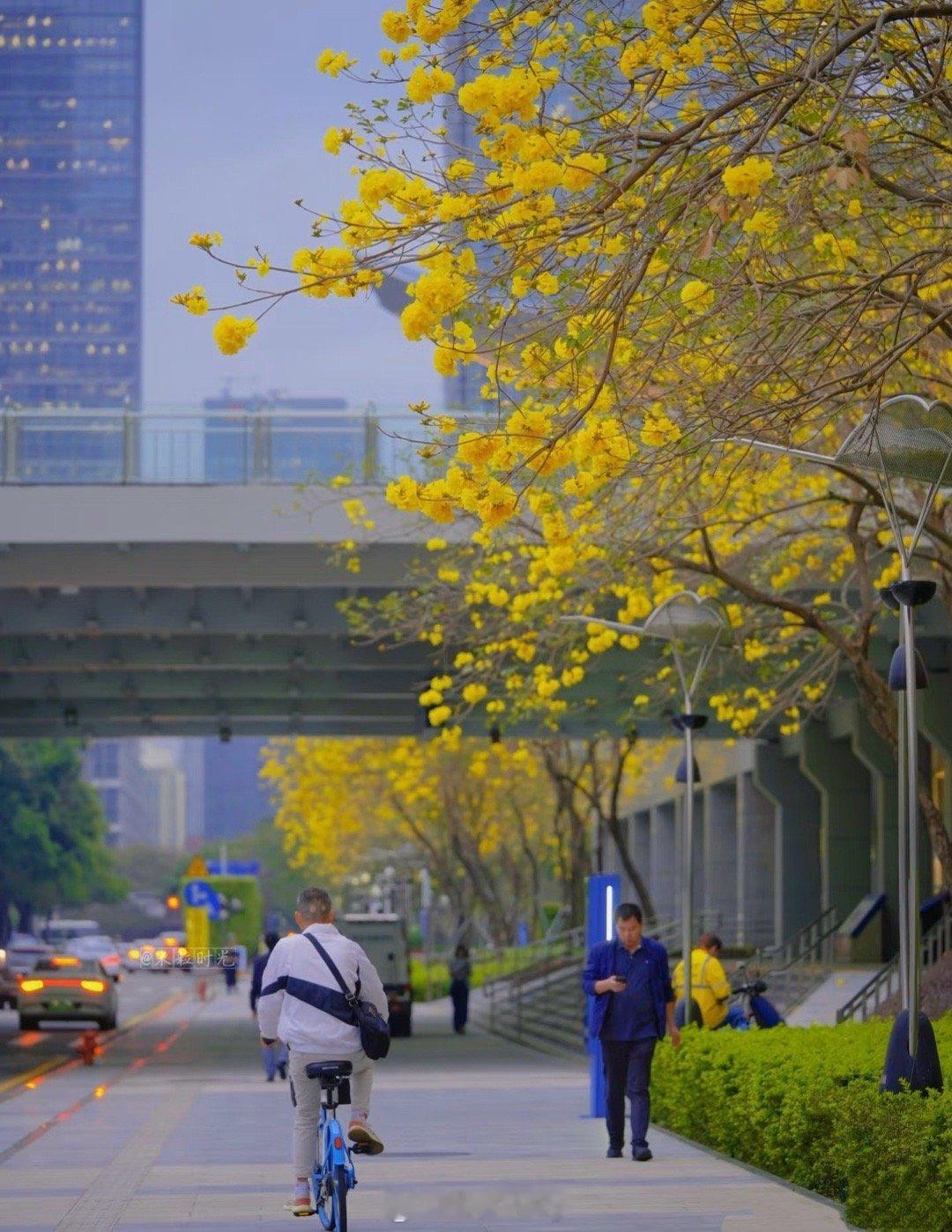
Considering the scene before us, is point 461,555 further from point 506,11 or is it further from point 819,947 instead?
point 819,947

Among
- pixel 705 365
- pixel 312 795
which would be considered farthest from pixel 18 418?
pixel 312 795

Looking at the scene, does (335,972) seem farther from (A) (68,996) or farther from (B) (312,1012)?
(A) (68,996)

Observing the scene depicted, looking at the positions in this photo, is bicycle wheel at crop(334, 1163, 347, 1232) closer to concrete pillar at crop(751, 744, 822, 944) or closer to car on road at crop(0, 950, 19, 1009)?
concrete pillar at crop(751, 744, 822, 944)

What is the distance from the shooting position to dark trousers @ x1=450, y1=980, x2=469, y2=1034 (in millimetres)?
41625

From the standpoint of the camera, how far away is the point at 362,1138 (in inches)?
420

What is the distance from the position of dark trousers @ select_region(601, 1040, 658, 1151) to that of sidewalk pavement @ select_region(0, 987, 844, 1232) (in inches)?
8.8

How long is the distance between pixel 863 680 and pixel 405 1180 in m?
7.17

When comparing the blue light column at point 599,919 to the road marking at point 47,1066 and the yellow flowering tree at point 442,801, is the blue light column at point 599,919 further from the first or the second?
the yellow flowering tree at point 442,801

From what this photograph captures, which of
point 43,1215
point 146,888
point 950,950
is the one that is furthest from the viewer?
point 146,888

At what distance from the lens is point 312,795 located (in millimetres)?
59500

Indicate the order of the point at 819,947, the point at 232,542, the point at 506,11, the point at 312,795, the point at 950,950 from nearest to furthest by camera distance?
the point at 506,11, the point at 950,950, the point at 232,542, the point at 819,947, the point at 312,795

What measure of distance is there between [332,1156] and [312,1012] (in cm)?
70

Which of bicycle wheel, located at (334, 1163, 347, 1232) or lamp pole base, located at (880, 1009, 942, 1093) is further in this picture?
lamp pole base, located at (880, 1009, 942, 1093)

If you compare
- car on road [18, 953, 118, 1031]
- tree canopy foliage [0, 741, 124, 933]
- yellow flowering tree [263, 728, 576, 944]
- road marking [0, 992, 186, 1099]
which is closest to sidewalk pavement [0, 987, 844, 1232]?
road marking [0, 992, 186, 1099]
